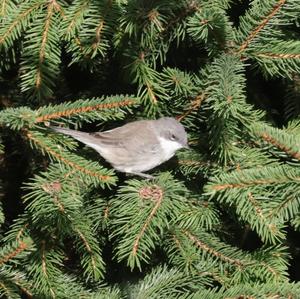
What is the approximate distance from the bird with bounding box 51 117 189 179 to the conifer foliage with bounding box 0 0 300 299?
0.10 meters

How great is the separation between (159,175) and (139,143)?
2.16ft

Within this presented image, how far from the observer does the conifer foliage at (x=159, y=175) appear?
299cm

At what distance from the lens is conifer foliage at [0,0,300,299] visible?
299 centimetres

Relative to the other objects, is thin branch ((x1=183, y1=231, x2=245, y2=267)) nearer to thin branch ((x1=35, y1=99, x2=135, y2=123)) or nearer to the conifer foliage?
the conifer foliage

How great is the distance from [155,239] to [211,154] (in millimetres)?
571

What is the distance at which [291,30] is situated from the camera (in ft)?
12.3

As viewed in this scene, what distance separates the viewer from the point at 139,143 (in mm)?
4027

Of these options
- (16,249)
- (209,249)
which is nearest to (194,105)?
(209,249)

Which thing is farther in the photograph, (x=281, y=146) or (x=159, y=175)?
(x=159, y=175)

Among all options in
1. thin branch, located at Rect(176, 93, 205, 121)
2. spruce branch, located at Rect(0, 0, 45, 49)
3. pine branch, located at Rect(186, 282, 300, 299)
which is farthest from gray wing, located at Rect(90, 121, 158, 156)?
pine branch, located at Rect(186, 282, 300, 299)

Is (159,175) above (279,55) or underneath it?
underneath

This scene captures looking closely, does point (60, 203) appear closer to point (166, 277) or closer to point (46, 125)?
point (46, 125)

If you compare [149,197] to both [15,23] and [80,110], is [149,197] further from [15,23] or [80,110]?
[15,23]

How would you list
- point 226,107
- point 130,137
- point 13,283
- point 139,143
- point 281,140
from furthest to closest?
point 139,143 < point 130,137 < point 13,283 < point 226,107 < point 281,140
